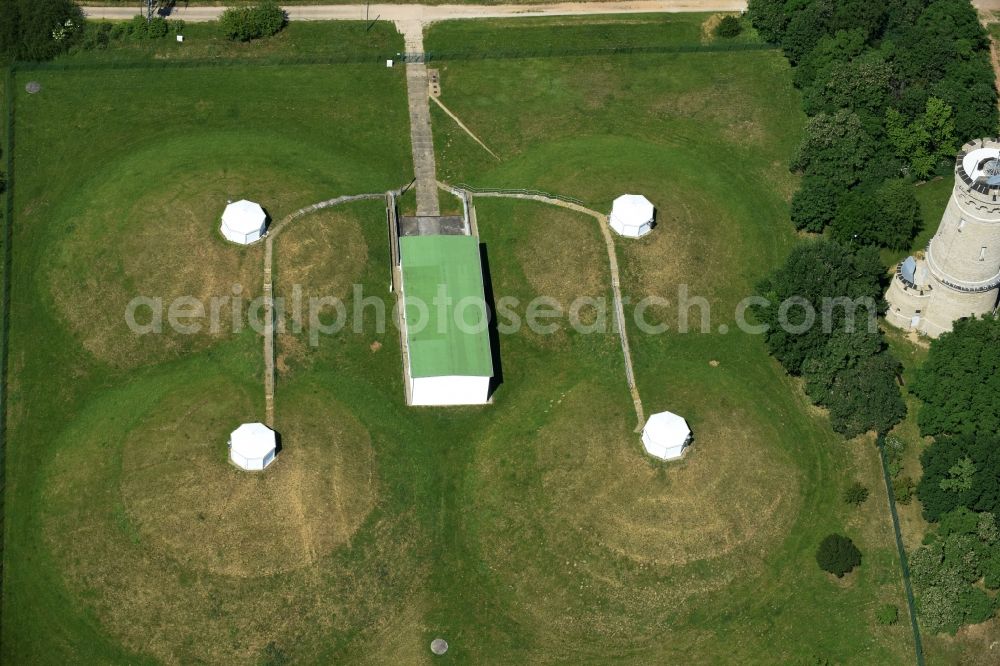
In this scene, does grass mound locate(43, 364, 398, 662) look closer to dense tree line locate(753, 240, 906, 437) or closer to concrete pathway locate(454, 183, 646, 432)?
concrete pathway locate(454, 183, 646, 432)

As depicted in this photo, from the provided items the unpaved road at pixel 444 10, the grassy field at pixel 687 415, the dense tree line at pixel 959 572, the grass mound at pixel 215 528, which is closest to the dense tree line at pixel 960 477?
the dense tree line at pixel 959 572

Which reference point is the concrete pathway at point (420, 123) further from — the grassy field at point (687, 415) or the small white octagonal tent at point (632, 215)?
the small white octagonal tent at point (632, 215)

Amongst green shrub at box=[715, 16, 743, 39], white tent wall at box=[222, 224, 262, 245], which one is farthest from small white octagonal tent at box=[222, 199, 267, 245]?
green shrub at box=[715, 16, 743, 39]

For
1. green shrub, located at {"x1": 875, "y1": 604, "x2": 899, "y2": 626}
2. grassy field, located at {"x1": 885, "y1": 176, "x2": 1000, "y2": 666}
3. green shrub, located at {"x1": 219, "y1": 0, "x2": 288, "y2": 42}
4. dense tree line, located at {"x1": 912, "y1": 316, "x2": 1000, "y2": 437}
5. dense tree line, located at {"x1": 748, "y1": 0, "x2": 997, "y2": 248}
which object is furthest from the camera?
green shrub, located at {"x1": 219, "y1": 0, "x2": 288, "y2": 42}

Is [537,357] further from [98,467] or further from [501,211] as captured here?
[98,467]

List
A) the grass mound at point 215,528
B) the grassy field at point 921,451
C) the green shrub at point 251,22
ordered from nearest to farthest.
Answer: the grass mound at point 215,528
the grassy field at point 921,451
the green shrub at point 251,22

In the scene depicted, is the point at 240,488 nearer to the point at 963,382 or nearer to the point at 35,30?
the point at 35,30
